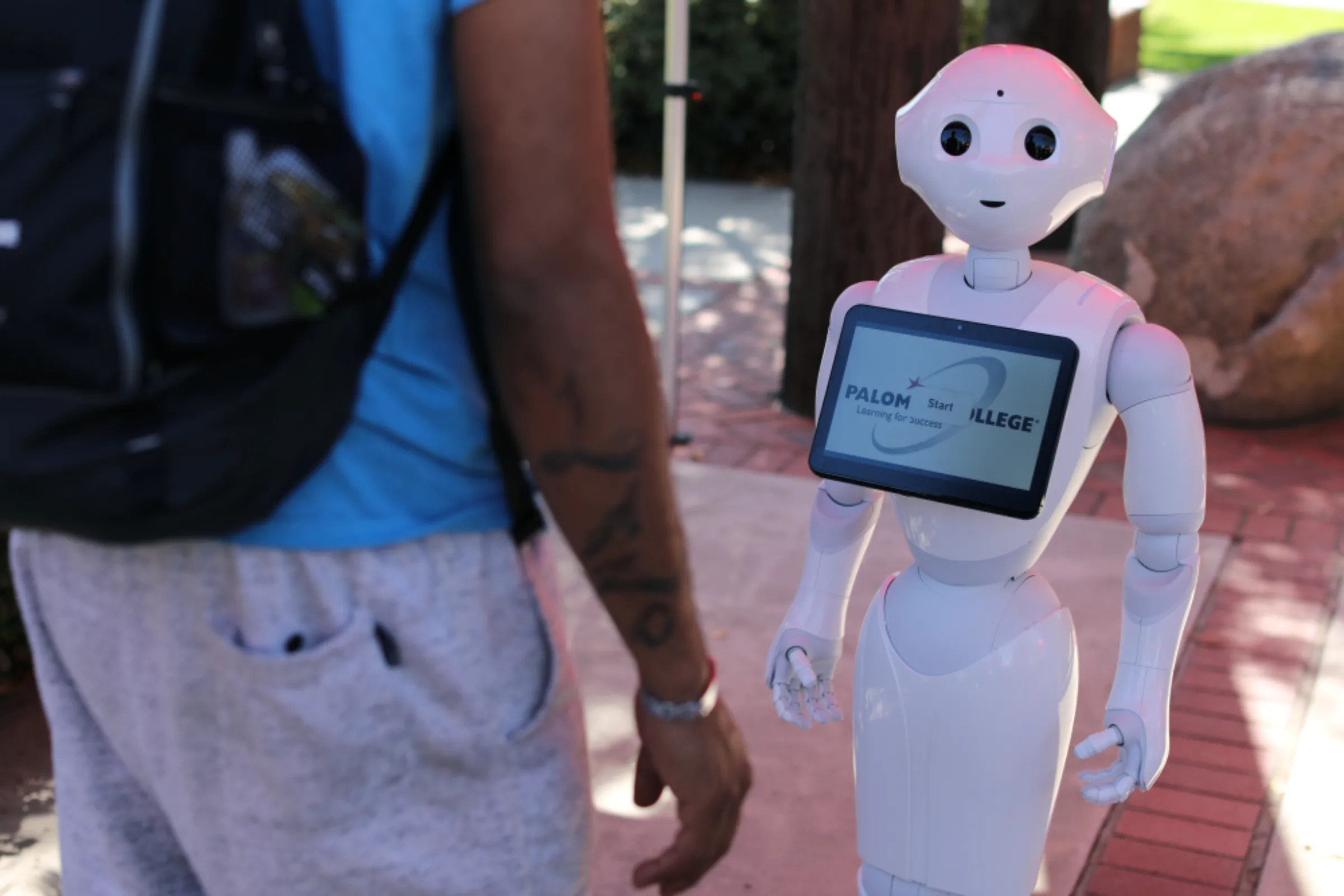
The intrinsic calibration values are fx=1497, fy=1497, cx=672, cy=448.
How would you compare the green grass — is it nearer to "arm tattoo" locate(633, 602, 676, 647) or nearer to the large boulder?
the large boulder

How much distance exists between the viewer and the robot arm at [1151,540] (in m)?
1.88

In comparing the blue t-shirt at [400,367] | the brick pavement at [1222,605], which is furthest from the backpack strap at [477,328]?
the brick pavement at [1222,605]

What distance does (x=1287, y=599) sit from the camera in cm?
425

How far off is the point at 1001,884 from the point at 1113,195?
4.07 meters

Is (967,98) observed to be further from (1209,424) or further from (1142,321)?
(1209,424)

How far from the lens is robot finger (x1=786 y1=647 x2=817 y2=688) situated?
6.99 feet

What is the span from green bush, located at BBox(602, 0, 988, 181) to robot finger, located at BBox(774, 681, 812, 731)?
339 inches

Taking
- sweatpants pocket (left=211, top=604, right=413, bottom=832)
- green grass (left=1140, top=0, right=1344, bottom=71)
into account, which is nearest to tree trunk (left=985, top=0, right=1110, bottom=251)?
sweatpants pocket (left=211, top=604, right=413, bottom=832)

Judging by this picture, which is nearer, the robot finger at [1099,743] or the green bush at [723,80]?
the robot finger at [1099,743]

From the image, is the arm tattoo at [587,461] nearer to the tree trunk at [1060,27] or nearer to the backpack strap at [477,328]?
the backpack strap at [477,328]

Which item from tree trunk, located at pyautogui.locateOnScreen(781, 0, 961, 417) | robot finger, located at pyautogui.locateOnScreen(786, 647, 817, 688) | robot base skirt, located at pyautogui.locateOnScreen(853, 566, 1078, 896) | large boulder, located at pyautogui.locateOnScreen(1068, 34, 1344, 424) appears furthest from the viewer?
large boulder, located at pyautogui.locateOnScreen(1068, 34, 1344, 424)

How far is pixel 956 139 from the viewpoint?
1.91 meters

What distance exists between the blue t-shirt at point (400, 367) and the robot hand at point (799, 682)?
0.91m

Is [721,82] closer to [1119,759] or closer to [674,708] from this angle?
[1119,759]
